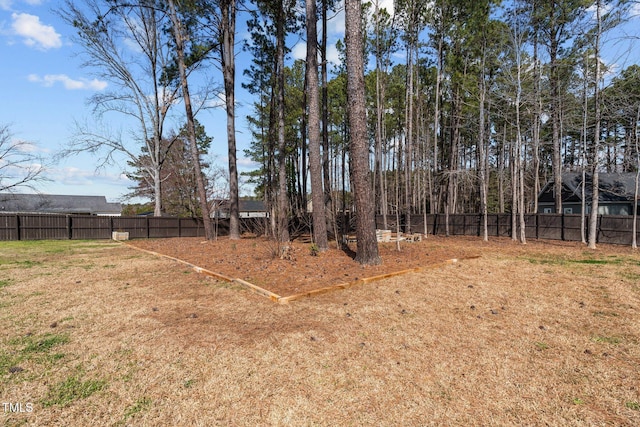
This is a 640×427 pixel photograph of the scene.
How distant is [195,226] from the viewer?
17609 millimetres

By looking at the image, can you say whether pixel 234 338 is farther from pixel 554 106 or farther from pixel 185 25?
pixel 554 106

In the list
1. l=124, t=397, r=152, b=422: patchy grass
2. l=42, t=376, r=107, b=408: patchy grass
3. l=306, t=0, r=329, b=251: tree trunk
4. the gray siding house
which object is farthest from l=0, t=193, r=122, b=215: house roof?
the gray siding house

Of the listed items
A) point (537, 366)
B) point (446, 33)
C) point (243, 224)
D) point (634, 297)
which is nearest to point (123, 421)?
point (537, 366)

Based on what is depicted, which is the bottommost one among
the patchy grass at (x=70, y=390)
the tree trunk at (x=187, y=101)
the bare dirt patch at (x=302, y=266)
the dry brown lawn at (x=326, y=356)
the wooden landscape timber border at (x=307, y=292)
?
the dry brown lawn at (x=326, y=356)

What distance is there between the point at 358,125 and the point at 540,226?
1200 cm

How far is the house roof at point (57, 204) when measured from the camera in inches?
1146

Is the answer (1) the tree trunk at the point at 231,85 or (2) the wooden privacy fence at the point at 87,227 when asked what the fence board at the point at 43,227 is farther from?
(1) the tree trunk at the point at 231,85

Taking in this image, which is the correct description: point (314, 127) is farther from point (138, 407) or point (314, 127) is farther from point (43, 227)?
point (43, 227)

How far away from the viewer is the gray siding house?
1742 centimetres

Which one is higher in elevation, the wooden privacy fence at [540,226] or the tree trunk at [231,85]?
the tree trunk at [231,85]

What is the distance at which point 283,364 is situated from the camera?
248 centimetres

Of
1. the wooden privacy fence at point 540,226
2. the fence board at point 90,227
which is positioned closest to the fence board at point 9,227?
the fence board at point 90,227

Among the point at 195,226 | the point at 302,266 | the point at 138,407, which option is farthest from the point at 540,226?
the point at 195,226

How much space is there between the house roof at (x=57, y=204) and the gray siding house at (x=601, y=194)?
42894mm
